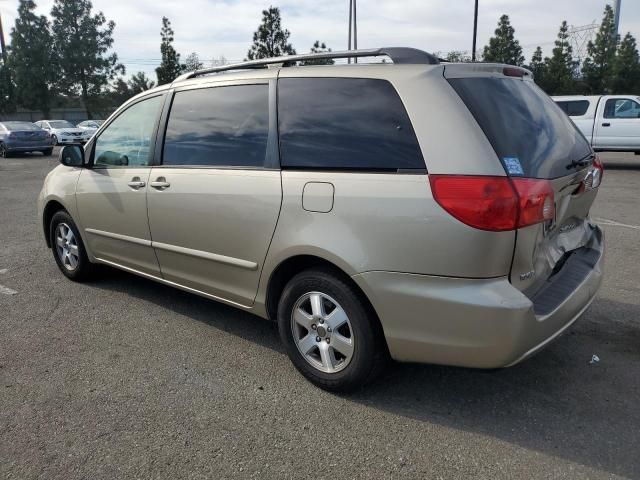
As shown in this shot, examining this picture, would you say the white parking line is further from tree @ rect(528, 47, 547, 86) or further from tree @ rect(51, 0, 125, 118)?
tree @ rect(51, 0, 125, 118)

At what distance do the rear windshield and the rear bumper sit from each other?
583mm

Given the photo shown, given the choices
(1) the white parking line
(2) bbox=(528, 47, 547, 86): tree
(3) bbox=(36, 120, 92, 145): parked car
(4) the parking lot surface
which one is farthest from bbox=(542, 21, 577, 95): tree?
(4) the parking lot surface

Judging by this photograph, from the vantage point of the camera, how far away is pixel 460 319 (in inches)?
102

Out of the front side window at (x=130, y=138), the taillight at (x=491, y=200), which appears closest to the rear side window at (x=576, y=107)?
the front side window at (x=130, y=138)

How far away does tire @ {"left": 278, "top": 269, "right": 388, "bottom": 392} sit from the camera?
291cm

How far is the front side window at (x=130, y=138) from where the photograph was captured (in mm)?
4180

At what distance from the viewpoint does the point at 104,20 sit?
183 feet

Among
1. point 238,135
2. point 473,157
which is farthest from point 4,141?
point 473,157

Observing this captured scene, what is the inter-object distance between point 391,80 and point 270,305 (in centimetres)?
151

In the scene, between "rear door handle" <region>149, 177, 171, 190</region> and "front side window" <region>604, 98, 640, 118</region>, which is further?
"front side window" <region>604, 98, 640, 118</region>

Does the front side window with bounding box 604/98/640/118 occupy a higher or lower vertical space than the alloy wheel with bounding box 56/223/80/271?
higher

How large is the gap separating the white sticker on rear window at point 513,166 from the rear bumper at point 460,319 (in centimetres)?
49

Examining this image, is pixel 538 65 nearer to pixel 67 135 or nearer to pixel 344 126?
pixel 67 135

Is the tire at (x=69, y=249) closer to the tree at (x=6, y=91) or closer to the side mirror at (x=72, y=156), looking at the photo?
the side mirror at (x=72, y=156)
